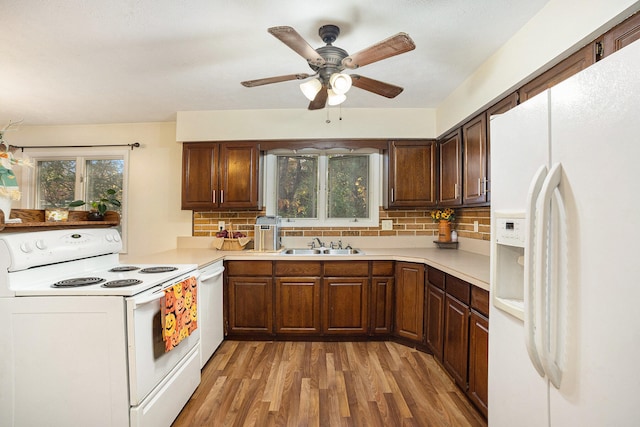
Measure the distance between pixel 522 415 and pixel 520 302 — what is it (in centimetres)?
40

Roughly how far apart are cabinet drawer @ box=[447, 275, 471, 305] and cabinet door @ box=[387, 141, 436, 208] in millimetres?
1128

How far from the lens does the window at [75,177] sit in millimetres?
Answer: 3664

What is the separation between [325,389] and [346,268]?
3.51 feet

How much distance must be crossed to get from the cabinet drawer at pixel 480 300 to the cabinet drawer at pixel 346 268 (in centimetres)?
113

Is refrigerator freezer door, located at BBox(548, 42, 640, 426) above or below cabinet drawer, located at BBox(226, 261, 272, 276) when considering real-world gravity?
above

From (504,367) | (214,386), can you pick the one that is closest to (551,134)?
(504,367)

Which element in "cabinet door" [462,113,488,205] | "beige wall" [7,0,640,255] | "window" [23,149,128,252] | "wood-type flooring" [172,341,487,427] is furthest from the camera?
"window" [23,149,128,252]

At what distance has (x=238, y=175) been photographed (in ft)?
10.6

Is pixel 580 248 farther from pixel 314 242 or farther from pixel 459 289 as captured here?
pixel 314 242

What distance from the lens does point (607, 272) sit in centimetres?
78

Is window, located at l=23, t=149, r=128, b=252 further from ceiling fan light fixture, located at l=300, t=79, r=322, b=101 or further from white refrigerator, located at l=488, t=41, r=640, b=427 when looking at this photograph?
white refrigerator, located at l=488, t=41, r=640, b=427

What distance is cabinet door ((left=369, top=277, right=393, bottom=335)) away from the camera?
9.54 ft

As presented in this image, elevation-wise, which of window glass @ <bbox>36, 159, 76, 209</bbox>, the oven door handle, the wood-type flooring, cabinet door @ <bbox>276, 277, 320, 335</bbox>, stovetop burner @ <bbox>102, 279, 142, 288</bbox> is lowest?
the wood-type flooring

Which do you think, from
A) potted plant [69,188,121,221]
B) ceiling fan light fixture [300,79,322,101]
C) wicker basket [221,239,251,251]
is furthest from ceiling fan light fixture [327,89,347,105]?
potted plant [69,188,121,221]
